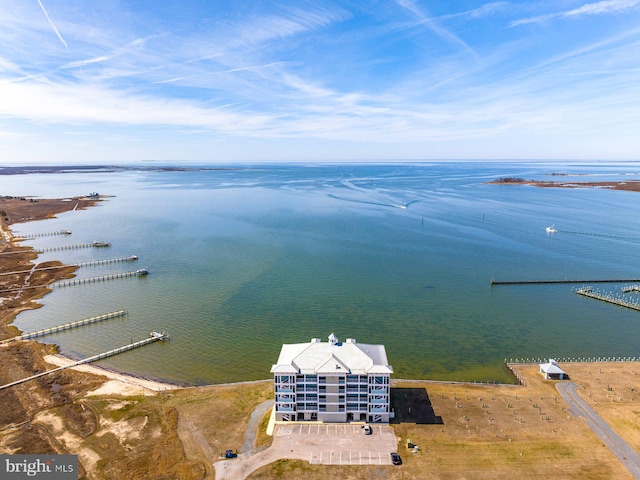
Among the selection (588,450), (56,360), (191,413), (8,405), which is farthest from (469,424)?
(56,360)

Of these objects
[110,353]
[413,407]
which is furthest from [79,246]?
[413,407]

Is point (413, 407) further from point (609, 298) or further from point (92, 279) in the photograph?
point (92, 279)

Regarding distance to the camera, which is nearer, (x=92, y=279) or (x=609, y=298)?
(x=609, y=298)

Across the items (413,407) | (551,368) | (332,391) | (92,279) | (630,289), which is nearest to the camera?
(332,391)

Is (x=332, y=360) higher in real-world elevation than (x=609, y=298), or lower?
higher

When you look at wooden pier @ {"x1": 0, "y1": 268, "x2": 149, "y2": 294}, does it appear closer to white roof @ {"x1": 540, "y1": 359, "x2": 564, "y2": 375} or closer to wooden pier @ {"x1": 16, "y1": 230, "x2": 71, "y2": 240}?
wooden pier @ {"x1": 16, "y1": 230, "x2": 71, "y2": 240}

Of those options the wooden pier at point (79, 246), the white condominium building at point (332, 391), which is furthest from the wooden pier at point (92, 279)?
the white condominium building at point (332, 391)

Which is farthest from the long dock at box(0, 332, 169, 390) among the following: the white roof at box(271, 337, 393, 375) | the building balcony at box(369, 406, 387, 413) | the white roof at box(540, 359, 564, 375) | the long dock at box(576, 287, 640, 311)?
the long dock at box(576, 287, 640, 311)
